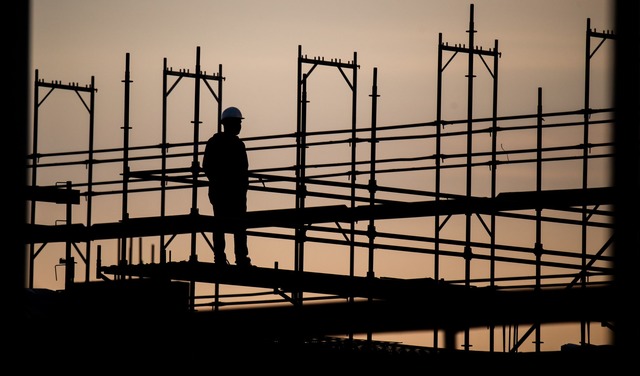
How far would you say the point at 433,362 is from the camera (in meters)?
10.3

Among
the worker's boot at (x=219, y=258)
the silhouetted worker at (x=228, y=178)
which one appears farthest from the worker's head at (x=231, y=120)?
the worker's boot at (x=219, y=258)

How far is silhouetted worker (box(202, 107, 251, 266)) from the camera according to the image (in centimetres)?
1175

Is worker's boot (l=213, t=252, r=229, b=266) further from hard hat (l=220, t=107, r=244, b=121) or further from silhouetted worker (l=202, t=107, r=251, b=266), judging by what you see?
hard hat (l=220, t=107, r=244, b=121)

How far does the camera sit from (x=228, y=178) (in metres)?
11.7

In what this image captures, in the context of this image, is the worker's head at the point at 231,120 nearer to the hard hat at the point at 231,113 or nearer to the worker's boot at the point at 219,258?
the hard hat at the point at 231,113

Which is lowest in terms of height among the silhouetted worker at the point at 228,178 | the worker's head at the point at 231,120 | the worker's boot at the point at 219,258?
the worker's boot at the point at 219,258

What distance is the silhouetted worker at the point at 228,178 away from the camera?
38.5 ft

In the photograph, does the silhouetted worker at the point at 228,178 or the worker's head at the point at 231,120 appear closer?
the silhouetted worker at the point at 228,178

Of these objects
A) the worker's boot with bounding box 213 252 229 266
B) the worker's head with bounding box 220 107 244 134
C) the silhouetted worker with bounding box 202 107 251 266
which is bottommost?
the worker's boot with bounding box 213 252 229 266

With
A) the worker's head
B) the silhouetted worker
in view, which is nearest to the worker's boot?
the silhouetted worker
